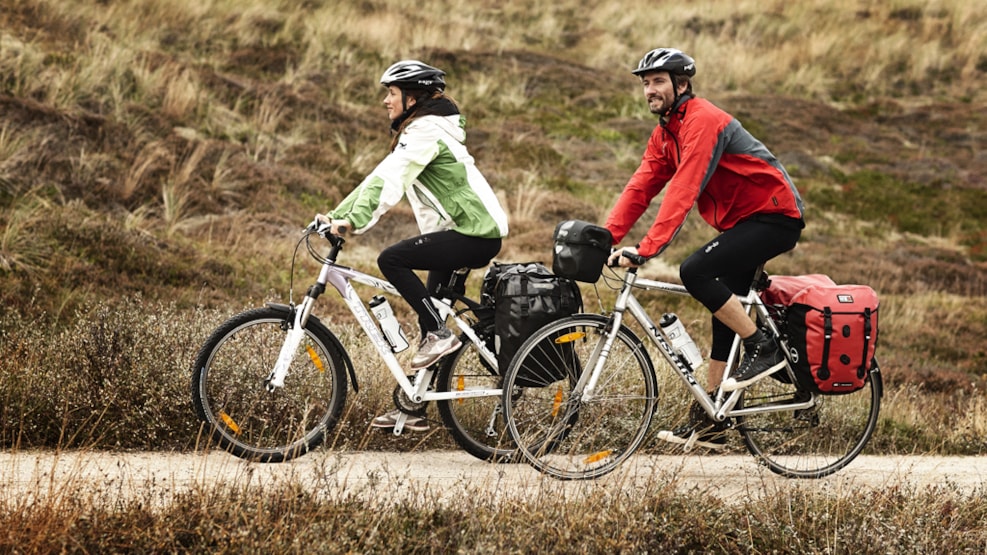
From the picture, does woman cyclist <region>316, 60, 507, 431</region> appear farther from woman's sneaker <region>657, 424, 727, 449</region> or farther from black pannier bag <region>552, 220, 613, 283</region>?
woman's sneaker <region>657, 424, 727, 449</region>

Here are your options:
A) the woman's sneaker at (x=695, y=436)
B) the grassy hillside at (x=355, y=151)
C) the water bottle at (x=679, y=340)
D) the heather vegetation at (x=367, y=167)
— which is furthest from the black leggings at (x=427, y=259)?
the grassy hillside at (x=355, y=151)

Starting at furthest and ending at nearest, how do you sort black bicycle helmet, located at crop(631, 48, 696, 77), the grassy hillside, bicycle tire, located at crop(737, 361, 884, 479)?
the grassy hillside
bicycle tire, located at crop(737, 361, 884, 479)
black bicycle helmet, located at crop(631, 48, 696, 77)

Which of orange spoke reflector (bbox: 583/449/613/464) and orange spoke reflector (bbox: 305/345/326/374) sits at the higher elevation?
orange spoke reflector (bbox: 305/345/326/374)

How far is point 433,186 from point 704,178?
1.43 m

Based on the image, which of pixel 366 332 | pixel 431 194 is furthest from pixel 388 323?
pixel 431 194

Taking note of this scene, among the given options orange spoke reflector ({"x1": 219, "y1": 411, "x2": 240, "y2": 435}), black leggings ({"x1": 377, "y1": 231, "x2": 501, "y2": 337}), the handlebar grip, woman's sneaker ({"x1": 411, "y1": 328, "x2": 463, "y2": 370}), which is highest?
the handlebar grip

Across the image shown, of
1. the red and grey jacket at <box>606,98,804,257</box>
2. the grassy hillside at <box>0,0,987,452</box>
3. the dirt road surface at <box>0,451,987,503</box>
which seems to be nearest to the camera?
the dirt road surface at <box>0,451,987,503</box>

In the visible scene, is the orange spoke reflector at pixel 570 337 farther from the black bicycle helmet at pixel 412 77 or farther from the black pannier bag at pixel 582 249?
the black bicycle helmet at pixel 412 77

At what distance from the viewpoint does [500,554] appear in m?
4.22

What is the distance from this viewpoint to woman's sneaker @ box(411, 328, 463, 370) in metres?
5.41

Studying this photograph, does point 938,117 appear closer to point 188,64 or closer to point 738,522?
point 188,64

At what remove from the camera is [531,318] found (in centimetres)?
540

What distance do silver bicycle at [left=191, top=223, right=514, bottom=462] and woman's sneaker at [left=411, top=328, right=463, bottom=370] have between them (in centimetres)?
13

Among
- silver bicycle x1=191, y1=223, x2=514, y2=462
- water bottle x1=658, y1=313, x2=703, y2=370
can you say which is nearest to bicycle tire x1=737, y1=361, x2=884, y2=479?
water bottle x1=658, y1=313, x2=703, y2=370
